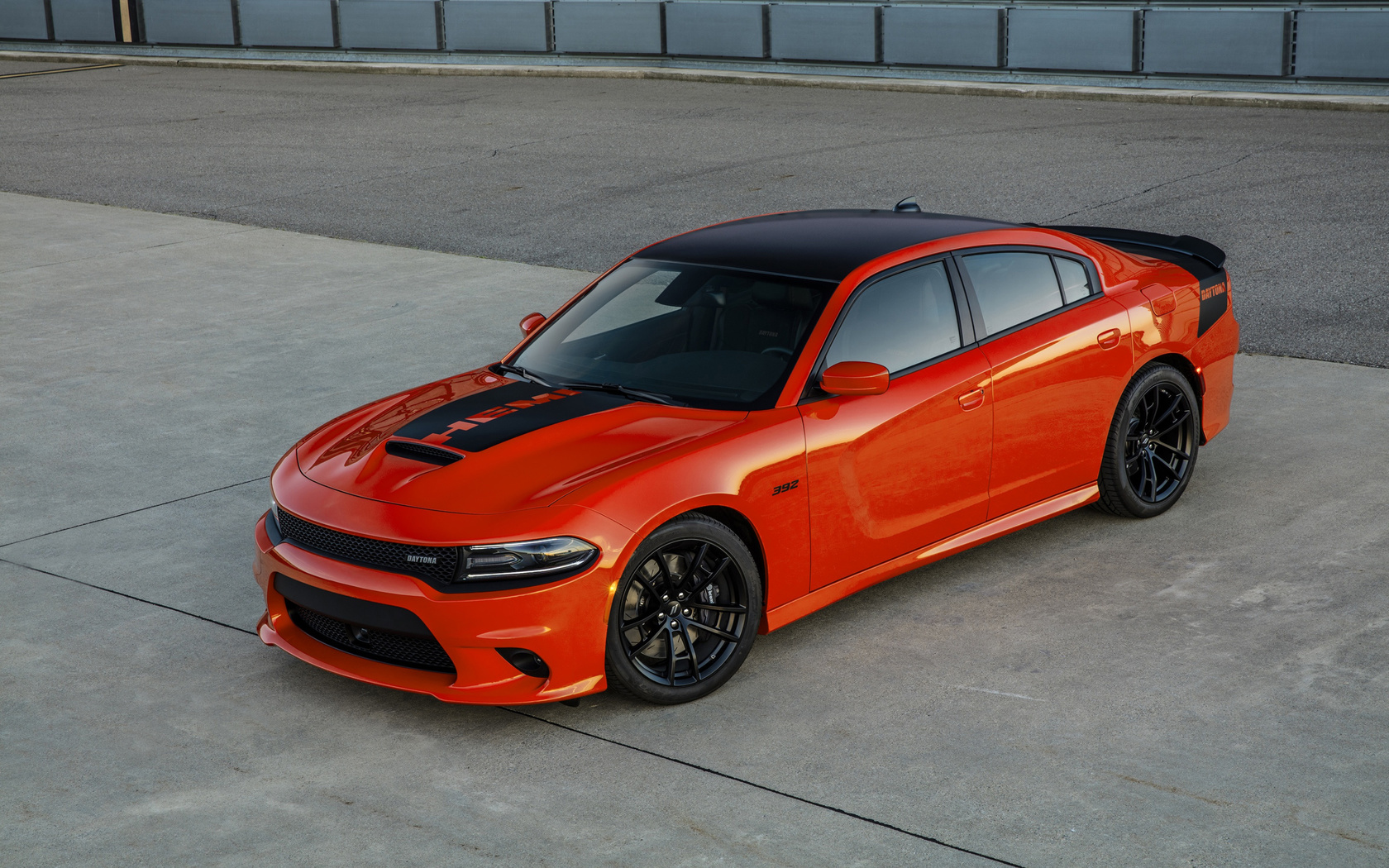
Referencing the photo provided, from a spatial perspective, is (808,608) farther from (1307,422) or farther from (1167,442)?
(1307,422)

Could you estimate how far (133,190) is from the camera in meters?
16.5

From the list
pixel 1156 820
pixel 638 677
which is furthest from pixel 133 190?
pixel 1156 820

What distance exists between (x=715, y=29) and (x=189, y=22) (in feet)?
41.7

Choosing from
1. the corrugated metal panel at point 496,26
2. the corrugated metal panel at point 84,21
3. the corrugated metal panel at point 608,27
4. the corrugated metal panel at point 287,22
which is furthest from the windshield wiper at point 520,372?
the corrugated metal panel at point 84,21

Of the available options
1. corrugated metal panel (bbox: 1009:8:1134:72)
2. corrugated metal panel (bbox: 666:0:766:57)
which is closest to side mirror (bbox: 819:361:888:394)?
corrugated metal panel (bbox: 1009:8:1134:72)

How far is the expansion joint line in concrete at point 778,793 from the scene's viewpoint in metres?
4.05

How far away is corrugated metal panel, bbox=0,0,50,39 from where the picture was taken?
110 ft

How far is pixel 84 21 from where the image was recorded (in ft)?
107

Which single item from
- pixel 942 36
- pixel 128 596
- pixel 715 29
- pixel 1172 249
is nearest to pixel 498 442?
pixel 128 596

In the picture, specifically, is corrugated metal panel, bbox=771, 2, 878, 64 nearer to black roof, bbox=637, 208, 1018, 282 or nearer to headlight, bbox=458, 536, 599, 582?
black roof, bbox=637, 208, 1018, 282

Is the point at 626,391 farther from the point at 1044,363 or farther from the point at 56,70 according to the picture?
the point at 56,70

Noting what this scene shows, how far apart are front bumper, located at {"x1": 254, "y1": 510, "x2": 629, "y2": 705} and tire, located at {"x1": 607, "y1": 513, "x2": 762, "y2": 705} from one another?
99 mm

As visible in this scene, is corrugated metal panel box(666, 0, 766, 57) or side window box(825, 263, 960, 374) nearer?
side window box(825, 263, 960, 374)

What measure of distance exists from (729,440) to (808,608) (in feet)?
2.49
